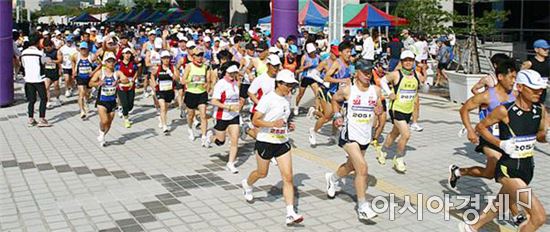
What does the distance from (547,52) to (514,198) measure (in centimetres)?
497

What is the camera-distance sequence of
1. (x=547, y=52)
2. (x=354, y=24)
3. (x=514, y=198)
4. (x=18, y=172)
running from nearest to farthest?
(x=514, y=198), (x=18, y=172), (x=547, y=52), (x=354, y=24)

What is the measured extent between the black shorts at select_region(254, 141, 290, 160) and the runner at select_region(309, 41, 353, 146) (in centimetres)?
257

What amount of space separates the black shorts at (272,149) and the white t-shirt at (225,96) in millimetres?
2284

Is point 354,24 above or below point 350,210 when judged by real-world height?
above

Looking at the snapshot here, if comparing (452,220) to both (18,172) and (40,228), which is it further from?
(18,172)

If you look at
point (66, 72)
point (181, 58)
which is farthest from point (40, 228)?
point (66, 72)

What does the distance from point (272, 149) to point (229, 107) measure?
7.72ft

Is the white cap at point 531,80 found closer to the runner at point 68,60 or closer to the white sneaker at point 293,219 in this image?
the white sneaker at point 293,219

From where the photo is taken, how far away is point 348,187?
7.77 meters

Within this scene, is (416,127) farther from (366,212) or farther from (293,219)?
(293,219)

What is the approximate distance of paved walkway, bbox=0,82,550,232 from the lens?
641 cm

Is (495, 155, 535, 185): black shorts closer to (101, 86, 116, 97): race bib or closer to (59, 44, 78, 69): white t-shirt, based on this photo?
(101, 86, 116, 97): race bib

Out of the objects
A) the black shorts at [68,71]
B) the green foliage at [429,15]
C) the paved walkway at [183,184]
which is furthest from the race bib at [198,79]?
the green foliage at [429,15]

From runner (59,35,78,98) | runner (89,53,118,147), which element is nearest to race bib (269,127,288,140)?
runner (89,53,118,147)
